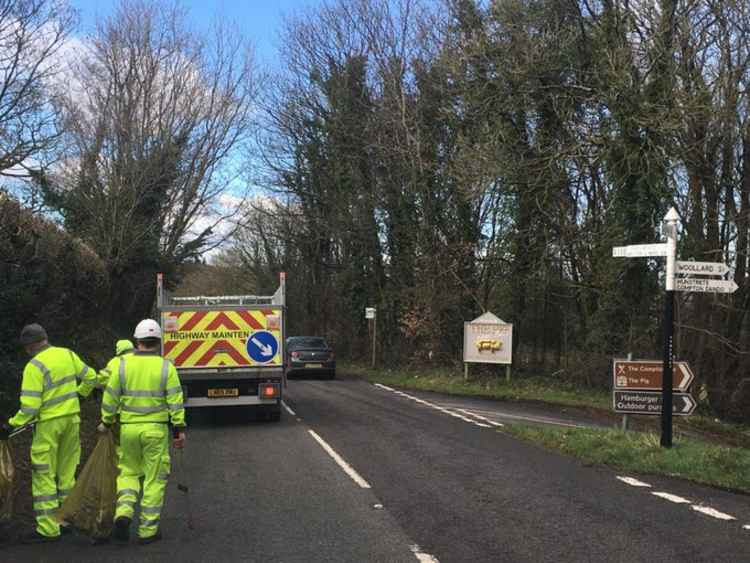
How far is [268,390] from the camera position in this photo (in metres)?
14.0

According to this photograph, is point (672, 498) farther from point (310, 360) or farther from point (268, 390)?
point (310, 360)

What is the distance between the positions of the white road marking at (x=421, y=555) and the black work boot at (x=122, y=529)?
231 centimetres

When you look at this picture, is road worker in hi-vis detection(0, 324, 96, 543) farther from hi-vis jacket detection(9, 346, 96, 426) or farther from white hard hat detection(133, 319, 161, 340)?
white hard hat detection(133, 319, 161, 340)

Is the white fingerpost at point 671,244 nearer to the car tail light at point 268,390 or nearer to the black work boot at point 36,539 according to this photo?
the car tail light at point 268,390

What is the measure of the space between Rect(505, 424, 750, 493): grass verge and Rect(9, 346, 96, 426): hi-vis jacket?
6844 millimetres

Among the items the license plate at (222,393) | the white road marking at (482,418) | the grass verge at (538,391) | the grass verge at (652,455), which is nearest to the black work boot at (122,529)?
the grass verge at (652,455)

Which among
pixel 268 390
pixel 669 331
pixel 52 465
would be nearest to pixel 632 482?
pixel 669 331

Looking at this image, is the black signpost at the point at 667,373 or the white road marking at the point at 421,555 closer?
the white road marking at the point at 421,555

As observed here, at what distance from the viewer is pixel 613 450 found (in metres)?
10.6

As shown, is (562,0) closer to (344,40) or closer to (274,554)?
(344,40)

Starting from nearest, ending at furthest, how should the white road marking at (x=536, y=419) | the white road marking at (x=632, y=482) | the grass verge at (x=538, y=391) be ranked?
1. the white road marking at (x=632, y=482)
2. the white road marking at (x=536, y=419)
3. the grass verge at (x=538, y=391)

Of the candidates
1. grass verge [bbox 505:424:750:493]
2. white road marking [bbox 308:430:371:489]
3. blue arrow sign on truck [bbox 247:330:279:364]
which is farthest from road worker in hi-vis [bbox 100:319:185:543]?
blue arrow sign on truck [bbox 247:330:279:364]

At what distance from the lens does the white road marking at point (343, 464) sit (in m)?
8.79

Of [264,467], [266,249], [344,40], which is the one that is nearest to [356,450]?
[264,467]
